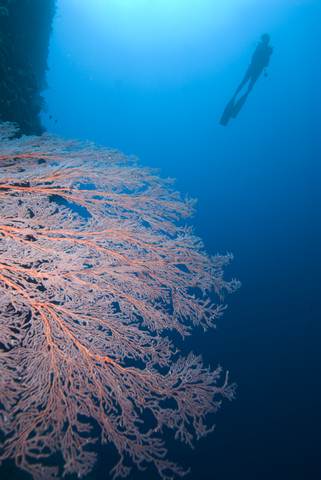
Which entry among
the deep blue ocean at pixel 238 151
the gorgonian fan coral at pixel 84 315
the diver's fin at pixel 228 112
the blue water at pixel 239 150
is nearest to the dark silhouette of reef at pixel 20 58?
the blue water at pixel 239 150

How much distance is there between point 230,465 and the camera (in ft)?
45.0

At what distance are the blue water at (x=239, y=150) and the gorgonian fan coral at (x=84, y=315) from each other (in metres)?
2.90

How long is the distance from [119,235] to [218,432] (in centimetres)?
1635

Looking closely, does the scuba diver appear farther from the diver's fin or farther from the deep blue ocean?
the deep blue ocean

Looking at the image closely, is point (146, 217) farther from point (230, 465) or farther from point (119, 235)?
point (230, 465)

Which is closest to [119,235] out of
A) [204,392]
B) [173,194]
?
[173,194]

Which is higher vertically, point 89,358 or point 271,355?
point 271,355

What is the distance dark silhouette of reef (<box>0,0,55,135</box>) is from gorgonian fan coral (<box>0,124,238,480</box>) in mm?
2887

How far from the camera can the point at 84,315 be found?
3113 mm

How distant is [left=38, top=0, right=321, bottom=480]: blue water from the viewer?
631 inches

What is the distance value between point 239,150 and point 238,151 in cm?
84

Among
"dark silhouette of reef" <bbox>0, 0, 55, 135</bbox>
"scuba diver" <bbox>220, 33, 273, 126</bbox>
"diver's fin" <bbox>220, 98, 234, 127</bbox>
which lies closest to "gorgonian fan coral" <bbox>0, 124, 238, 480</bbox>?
"dark silhouette of reef" <bbox>0, 0, 55, 135</bbox>

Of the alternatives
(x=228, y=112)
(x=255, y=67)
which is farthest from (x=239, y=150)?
(x=228, y=112)

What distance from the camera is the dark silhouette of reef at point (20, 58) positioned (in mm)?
5930
